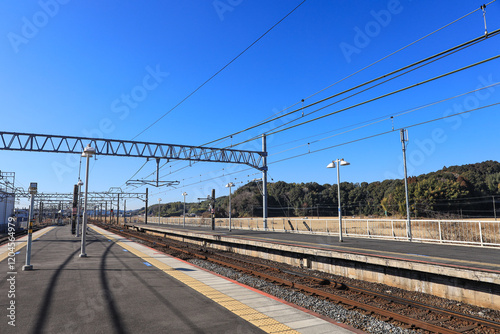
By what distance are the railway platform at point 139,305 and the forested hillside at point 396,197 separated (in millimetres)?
31097

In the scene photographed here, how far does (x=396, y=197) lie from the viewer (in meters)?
66.9

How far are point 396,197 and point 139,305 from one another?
67.7m

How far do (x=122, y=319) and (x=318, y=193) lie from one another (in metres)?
102

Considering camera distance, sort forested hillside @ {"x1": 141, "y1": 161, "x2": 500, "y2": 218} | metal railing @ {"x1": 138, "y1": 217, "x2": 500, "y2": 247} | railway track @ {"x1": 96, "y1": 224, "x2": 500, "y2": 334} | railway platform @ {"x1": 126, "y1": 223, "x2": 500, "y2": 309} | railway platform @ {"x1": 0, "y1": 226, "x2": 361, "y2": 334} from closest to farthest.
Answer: railway platform @ {"x1": 0, "y1": 226, "x2": 361, "y2": 334}
railway track @ {"x1": 96, "y1": 224, "x2": 500, "y2": 334}
railway platform @ {"x1": 126, "y1": 223, "x2": 500, "y2": 309}
metal railing @ {"x1": 138, "y1": 217, "x2": 500, "y2": 247}
forested hillside @ {"x1": 141, "y1": 161, "x2": 500, "y2": 218}

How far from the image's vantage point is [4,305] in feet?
24.7

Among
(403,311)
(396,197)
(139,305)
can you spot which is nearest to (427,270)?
(403,311)

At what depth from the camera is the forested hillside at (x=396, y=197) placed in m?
61.4

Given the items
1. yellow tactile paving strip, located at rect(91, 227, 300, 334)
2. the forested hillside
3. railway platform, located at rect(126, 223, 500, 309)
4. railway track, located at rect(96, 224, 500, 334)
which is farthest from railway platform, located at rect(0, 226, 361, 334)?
the forested hillside

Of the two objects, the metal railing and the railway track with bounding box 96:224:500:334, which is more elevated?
the metal railing

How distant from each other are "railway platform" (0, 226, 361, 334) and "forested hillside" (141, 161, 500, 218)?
31.1 metres

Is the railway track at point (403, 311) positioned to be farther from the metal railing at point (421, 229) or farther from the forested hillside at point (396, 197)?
the forested hillside at point (396, 197)

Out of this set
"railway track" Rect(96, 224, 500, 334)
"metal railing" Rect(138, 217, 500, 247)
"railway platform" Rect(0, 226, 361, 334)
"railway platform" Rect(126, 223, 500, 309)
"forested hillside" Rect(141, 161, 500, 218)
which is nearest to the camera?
"railway platform" Rect(0, 226, 361, 334)

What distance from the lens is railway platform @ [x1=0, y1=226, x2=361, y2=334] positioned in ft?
20.8

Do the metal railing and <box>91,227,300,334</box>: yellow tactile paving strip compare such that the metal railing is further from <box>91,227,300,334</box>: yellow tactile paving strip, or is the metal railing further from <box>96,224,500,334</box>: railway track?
<box>91,227,300,334</box>: yellow tactile paving strip
